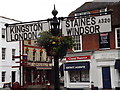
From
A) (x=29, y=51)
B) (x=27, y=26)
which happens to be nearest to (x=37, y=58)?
(x=29, y=51)

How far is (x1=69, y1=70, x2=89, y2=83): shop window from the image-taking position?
966 inches

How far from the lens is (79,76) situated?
25.0m

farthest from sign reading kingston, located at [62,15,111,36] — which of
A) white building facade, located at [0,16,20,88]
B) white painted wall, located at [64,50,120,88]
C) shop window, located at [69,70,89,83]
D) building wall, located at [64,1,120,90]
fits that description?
white building facade, located at [0,16,20,88]

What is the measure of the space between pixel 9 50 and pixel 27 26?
25188 mm

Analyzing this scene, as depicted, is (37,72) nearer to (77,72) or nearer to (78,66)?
(77,72)

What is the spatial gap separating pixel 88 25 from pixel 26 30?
7.36 ft

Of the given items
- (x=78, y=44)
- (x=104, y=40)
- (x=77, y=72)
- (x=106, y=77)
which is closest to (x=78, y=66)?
(x=77, y=72)

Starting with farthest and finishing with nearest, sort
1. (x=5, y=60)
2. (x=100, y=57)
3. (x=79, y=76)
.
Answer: (x=5, y=60)
(x=79, y=76)
(x=100, y=57)

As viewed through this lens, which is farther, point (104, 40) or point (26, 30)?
point (104, 40)

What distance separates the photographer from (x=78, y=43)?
992 inches

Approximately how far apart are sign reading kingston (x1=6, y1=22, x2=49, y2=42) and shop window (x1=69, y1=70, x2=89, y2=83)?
16.5 m

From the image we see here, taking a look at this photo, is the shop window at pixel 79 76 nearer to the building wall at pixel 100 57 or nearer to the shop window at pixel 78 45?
the building wall at pixel 100 57

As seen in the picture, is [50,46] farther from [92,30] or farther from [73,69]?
[73,69]

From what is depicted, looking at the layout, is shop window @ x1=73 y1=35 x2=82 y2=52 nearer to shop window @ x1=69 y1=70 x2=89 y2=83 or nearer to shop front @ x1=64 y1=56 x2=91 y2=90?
shop front @ x1=64 y1=56 x2=91 y2=90
